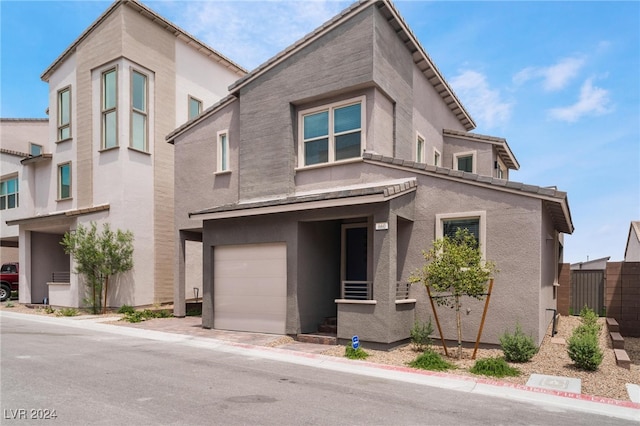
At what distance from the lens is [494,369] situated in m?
8.45

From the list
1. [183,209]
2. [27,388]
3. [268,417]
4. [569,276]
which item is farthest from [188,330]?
[569,276]

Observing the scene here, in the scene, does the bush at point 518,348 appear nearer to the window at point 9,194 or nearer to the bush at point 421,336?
the bush at point 421,336

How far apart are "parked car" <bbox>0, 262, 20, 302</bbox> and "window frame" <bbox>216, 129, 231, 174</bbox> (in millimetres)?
18299

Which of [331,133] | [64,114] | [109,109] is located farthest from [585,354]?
[64,114]

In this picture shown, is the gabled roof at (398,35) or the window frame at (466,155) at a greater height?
the gabled roof at (398,35)

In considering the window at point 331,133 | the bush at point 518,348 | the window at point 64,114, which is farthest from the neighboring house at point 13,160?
the bush at point 518,348

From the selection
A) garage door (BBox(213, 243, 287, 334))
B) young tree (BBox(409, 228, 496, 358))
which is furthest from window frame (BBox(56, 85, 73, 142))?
young tree (BBox(409, 228, 496, 358))

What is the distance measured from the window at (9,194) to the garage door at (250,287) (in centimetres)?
1916

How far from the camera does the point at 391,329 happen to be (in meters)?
10.3

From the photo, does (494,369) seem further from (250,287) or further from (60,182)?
(60,182)

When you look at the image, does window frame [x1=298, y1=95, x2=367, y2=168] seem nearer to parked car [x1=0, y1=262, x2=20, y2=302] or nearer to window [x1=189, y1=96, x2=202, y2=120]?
window [x1=189, y1=96, x2=202, y2=120]

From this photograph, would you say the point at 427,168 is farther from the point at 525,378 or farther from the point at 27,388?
the point at 27,388

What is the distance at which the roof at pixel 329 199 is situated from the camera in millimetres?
10531

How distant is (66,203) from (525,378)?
22.0 metres
